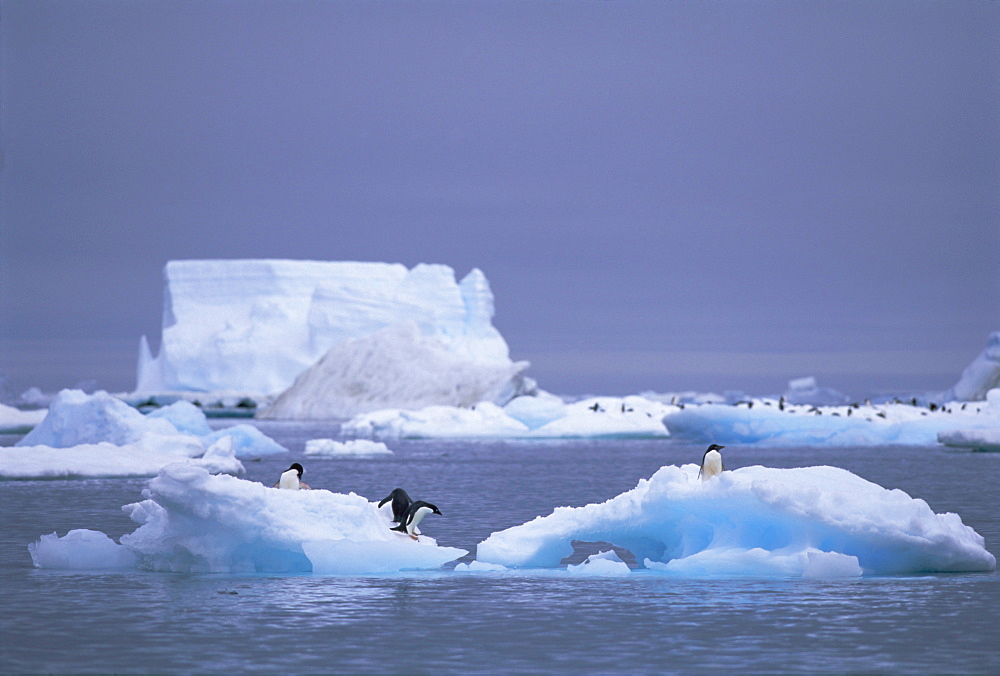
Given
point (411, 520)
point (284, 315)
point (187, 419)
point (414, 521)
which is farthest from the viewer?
point (284, 315)

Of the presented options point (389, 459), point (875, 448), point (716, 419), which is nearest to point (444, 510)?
point (389, 459)

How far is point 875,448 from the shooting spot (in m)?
38.1

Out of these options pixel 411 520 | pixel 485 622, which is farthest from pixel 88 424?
pixel 485 622

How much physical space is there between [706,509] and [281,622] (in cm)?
440

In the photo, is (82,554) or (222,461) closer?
(82,554)

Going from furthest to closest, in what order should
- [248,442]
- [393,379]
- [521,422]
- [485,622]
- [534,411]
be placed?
[393,379]
[534,411]
[521,422]
[248,442]
[485,622]

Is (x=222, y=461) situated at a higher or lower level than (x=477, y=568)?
higher

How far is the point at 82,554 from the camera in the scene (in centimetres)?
1307

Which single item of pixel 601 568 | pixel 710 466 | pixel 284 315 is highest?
pixel 284 315

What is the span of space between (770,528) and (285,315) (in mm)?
77552

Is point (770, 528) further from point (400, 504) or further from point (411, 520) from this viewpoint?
point (400, 504)

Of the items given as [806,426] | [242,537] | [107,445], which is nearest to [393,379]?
[806,426]

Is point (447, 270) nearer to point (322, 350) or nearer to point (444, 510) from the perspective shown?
point (322, 350)

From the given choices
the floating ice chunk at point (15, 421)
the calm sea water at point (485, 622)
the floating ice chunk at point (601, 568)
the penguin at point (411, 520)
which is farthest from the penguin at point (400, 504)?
the floating ice chunk at point (15, 421)
